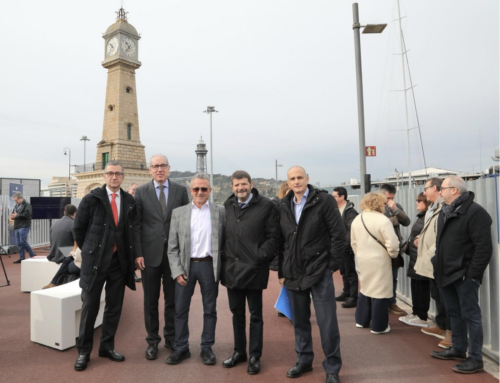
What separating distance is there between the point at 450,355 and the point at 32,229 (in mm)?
16286

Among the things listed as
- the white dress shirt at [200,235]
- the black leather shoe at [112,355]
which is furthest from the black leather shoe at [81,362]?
the white dress shirt at [200,235]

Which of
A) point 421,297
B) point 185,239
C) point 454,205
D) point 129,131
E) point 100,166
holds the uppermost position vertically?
point 129,131

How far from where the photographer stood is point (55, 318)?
14.9 ft

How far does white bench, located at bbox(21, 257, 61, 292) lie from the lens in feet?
23.8

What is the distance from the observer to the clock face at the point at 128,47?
117 feet

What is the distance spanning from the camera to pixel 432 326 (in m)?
5.15

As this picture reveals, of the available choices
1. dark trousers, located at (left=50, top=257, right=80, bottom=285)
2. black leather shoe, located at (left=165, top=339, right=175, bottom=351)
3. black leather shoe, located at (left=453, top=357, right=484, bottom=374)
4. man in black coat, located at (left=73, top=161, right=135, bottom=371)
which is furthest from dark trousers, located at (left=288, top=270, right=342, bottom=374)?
dark trousers, located at (left=50, top=257, right=80, bottom=285)

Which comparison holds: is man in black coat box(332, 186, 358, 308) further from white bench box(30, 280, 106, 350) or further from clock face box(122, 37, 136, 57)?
clock face box(122, 37, 136, 57)

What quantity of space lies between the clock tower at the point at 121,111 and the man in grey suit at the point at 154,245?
32.3 meters

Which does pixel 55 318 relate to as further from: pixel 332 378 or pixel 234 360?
pixel 332 378

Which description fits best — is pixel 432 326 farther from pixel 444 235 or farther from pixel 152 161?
pixel 152 161

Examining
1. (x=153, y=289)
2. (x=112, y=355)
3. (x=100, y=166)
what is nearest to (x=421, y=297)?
(x=153, y=289)

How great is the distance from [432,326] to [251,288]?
2955 mm

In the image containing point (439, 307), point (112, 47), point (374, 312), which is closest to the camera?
point (439, 307)
